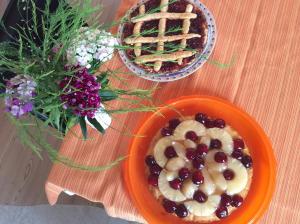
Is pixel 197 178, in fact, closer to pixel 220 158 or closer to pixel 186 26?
pixel 220 158

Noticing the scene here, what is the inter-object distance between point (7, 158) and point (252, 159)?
38.0 inches

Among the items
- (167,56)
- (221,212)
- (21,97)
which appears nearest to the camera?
(21,97)

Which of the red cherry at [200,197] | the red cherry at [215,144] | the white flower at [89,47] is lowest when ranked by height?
the red cherry at [200,197]

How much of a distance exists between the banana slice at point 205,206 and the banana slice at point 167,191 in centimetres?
2

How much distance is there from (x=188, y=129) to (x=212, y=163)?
0.29 feet

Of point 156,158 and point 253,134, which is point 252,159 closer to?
point 253,134

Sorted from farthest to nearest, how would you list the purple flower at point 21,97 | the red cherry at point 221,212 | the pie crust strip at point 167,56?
the pie crust strip at point 167,56, the red cherry at point 221,212, the purple flower at point 21,97

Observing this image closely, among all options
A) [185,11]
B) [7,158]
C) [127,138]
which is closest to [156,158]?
[127,138]

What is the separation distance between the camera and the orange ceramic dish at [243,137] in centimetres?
81

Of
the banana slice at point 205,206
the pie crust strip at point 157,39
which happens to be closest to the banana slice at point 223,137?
the banana slice at point 205,206

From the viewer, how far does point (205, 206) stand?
80 cm

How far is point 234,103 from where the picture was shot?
908 mm

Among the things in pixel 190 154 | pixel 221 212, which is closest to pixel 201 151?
pixel 190 154

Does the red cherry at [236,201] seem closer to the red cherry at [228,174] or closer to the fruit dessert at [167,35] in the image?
the red cherry at [228,174]
